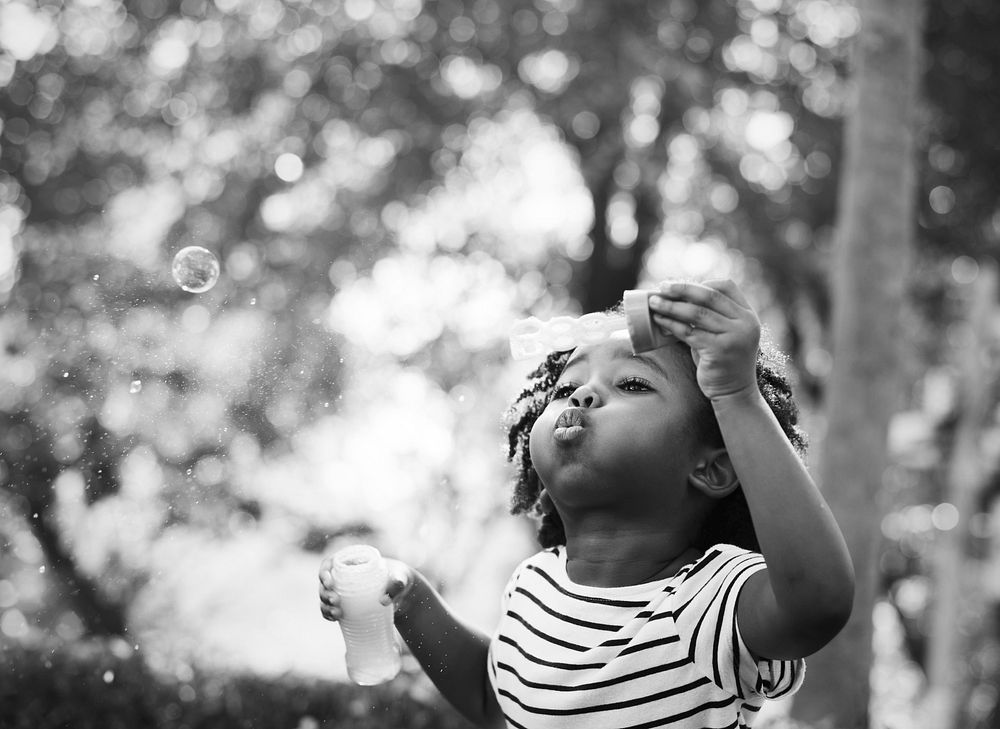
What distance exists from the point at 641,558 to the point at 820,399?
1085cm

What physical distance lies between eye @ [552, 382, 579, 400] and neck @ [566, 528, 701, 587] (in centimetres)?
23

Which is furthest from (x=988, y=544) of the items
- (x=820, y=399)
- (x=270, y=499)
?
(x=270, y=499)

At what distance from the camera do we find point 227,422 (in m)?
4.23

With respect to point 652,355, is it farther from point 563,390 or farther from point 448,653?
point 448,653

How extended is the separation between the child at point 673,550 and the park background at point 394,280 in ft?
4.92

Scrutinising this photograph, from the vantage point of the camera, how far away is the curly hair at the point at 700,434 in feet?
5.70

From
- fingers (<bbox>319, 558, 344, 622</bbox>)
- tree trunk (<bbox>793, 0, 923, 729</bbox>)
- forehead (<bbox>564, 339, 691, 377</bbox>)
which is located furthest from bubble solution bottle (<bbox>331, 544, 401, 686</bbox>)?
tree trunk (<bbox>793, 0, 923, 729</bbox>)

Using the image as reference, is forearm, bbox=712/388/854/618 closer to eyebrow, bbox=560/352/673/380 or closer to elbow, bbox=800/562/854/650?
elbow, bbox=800/562/854/650

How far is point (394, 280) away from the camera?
760 cm

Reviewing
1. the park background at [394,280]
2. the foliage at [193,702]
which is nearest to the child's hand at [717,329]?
the park background at [394,280]

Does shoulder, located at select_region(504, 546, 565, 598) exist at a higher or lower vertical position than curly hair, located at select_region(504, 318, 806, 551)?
lower

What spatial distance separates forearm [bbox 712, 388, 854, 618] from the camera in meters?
1.35

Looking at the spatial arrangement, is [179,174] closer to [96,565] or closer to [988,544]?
[96,565]

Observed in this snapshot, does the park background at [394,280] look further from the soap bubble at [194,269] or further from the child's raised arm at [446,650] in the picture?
the child's raised arm at [446,650]
